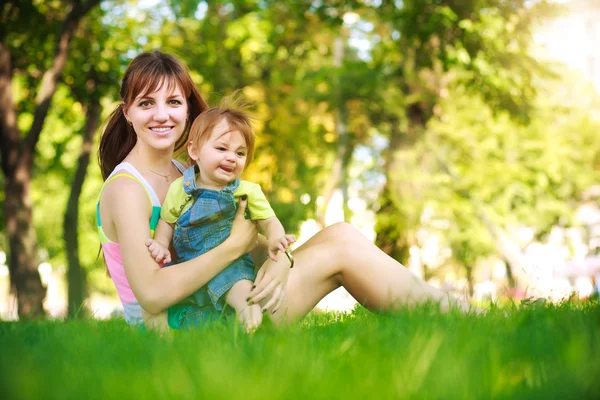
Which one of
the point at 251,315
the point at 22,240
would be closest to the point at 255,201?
the point at 251,315

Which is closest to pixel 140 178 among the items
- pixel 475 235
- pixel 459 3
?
pixel 459 3

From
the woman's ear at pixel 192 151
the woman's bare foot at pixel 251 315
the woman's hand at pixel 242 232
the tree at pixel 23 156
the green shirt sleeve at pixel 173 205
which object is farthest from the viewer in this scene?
the tree at pixel 23 156

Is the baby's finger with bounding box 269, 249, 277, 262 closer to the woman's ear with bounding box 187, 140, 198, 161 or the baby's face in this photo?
the baby's face

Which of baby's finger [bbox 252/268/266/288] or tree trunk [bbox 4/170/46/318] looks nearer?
baby's finger [bbox 252/268/266/288]

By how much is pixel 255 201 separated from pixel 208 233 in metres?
0.29

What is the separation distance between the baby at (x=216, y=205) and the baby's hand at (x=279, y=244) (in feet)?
0.18

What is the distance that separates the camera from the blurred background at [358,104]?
10.6 meters

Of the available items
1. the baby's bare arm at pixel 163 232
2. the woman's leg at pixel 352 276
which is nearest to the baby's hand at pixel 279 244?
the woman's leg at pixel 352 276

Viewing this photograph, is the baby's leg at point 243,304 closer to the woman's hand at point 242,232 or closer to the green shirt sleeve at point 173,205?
the woman's hand at point 242,232

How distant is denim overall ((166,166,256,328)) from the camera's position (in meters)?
3.39

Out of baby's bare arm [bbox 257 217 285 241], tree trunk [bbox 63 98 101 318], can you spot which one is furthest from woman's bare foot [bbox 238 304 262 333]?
tree trunk [bbox 63 98 101 318]

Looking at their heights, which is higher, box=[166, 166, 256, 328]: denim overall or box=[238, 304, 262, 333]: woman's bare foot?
box=[166, 166, 256, 328]: denim overall

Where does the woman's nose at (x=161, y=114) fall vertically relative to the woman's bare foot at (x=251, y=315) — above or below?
above

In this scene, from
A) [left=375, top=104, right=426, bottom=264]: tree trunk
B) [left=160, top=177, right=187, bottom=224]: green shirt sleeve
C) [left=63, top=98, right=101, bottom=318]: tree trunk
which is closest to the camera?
[left=160, top=177, right=187, bottom=224]: green shirt sleeve
